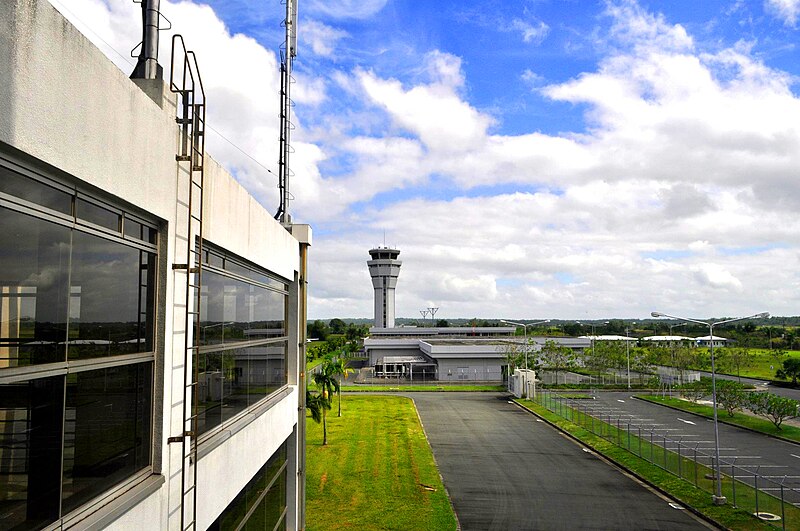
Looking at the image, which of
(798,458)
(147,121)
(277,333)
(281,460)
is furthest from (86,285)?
(798,458)

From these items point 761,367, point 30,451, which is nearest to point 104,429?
point 30,451

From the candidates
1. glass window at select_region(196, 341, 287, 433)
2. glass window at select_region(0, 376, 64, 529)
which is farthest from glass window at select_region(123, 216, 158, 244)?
glass window at select_region(196, 341, 287, 433)

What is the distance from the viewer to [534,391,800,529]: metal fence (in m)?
27.5

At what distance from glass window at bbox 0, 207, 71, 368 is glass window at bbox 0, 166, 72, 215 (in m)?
0.16

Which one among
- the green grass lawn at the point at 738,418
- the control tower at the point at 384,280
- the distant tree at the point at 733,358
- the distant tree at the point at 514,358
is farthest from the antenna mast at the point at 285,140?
the control tower at the point at 384,280

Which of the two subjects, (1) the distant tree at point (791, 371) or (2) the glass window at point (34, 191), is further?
(1) the distant tree at point (791, 371)

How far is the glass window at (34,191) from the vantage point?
5.11 meters

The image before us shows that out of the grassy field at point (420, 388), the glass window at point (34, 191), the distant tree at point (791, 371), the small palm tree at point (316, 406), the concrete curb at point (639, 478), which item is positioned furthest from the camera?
the distant tree at point (791, 371)

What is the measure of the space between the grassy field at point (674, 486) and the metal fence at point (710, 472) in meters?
0.33

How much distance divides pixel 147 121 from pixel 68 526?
14.3 feet

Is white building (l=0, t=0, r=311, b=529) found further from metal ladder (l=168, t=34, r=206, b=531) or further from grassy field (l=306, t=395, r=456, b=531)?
grassy field (l=306, t=395, r=456, b=531)

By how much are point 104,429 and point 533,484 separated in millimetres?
29704

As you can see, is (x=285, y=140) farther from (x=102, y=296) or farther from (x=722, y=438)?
(x=722, y=438)

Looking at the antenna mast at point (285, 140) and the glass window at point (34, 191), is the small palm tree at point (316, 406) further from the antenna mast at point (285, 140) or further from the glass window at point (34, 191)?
the glass window at point (34, 191)
